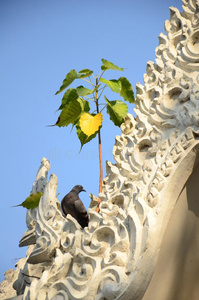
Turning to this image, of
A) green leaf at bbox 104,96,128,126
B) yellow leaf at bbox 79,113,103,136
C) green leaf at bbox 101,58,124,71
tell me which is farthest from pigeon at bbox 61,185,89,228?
green leaf at bbox 101,58,124,71

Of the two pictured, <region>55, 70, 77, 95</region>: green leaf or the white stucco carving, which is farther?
<region>55, 70, 77, 95</region>: green leaf

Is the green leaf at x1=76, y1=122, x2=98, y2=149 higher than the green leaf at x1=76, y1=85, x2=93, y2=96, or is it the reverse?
the green leaf at x1=76, y1=85, x2=93, y2=96

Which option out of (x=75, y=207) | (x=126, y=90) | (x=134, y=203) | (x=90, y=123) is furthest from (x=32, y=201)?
(x=126, y=90)

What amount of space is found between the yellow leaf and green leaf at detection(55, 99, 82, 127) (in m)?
0.09

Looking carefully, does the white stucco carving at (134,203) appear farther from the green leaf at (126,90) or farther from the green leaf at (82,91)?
the green leaf at (82,91)

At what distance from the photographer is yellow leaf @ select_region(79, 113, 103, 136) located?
2.97 metres

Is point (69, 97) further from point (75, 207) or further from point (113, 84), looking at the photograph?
point (75, 207)

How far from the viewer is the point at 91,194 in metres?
2.94

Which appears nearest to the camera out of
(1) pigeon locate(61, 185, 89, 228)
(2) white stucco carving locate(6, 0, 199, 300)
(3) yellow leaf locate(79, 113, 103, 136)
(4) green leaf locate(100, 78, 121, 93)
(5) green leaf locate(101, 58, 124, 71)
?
(2) white stucco carving locate(6, 0, 199, 300)

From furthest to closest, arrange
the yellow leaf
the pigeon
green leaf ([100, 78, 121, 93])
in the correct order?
green leaf ([100, 78, 121, 93]) < the yellow leaf < the pigeon

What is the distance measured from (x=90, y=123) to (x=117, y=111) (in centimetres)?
23

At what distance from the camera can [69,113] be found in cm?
310

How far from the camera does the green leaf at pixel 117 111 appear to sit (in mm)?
3107

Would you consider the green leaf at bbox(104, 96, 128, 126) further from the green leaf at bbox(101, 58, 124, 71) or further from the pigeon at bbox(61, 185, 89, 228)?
the pigeon at bbox(61, 185, 89, 228)
